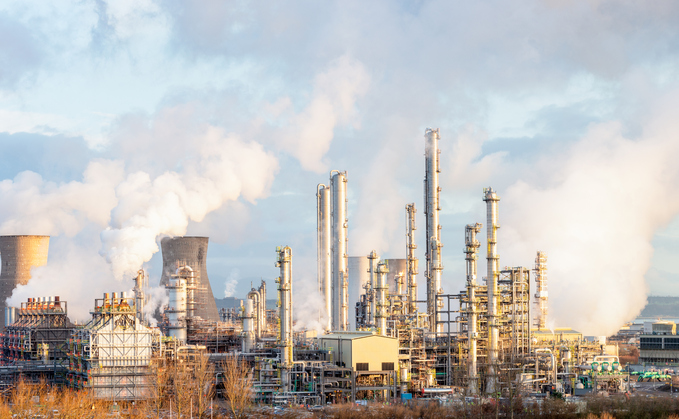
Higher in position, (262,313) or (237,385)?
(262,313)

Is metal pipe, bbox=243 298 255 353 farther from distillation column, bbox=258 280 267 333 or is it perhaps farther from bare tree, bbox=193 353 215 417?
distillation column, bbox=258 280 267 333

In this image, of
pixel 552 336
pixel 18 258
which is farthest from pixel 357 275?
pixel 18 258

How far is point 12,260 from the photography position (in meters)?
57.5

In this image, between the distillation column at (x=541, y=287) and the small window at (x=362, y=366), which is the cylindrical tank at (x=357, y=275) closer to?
the distillation column at (x=541, y=287)

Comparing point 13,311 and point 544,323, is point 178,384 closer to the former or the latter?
point 13,311

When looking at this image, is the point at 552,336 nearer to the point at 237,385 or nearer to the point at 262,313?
the point at 262,313

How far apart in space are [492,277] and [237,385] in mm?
14233

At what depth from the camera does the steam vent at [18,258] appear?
57.4 m

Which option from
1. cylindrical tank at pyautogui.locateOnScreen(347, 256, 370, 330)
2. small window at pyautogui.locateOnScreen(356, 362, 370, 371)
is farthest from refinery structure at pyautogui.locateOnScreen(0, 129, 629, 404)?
cylindrical tank at pyautogui.locateOnScreen(347, 256, 370, 330)

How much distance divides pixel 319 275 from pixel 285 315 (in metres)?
21.4

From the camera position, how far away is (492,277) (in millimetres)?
42812

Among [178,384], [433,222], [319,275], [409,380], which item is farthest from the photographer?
[319,275]

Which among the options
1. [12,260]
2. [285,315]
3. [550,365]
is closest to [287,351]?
[285,315]

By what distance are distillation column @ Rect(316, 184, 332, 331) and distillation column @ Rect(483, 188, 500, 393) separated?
768 inches
